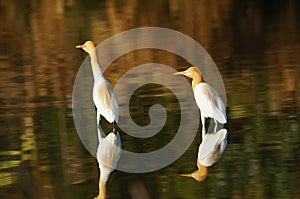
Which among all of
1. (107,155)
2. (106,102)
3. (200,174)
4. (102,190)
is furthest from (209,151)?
(102,190)

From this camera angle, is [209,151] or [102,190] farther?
[209,151]

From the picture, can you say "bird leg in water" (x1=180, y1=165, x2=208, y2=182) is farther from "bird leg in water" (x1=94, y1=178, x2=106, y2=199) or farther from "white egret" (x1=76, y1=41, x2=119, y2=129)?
"white egret" (x1=76, y1=41, x2=119, y2=129)

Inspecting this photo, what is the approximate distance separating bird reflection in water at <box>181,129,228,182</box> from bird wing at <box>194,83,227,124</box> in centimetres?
12

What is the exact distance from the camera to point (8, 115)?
24.1 ft

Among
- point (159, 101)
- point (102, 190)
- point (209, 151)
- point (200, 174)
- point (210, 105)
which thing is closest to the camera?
point (102, 190)

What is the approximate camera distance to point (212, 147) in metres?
6.10

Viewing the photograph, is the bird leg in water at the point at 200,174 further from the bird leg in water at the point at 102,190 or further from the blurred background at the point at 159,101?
the bird leg in water at the point at 102,190

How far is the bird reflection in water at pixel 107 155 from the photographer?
5527 millimetres

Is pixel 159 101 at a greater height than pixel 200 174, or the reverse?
pixel 159 101

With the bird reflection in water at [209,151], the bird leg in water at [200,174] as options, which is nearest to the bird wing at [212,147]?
the bird reflection in water at [209,151]

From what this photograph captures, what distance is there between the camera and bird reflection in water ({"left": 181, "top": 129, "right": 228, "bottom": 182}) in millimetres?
5575

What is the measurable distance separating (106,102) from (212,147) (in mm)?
916

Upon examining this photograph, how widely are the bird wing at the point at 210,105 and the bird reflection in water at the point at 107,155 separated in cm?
70

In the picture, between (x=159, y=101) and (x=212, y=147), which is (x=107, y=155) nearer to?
(x=212, y=147)
